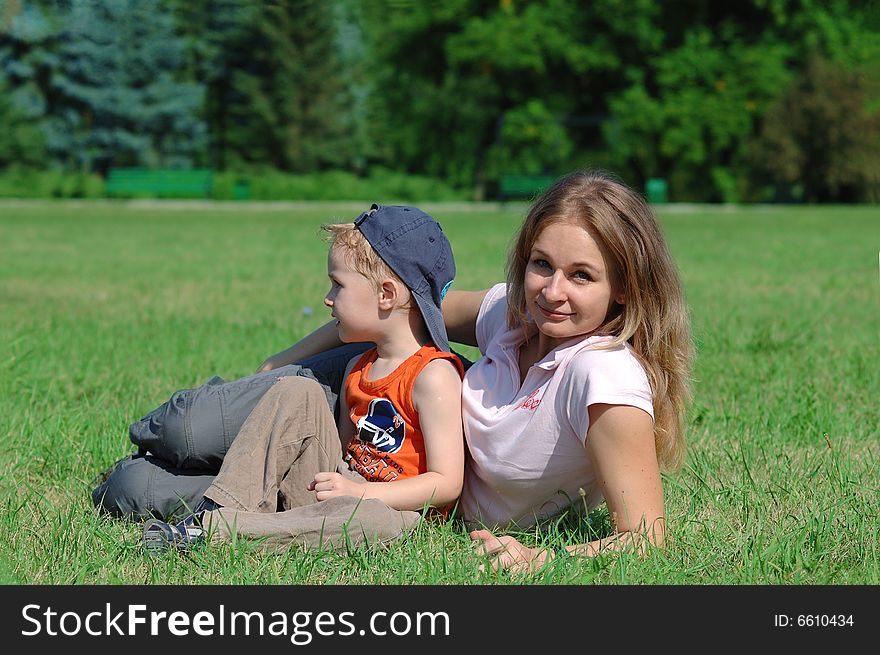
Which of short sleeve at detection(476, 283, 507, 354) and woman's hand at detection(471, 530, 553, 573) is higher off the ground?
short sleeve at detection(476, 283, 507, 354)

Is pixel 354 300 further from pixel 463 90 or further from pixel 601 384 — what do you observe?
pixel 463 90

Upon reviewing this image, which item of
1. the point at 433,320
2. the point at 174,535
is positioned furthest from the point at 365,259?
the point at 174,535

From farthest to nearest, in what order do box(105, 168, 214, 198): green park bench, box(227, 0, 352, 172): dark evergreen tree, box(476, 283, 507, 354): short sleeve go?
1. box(227, 0, 352, 172): dark evergreen tree
2. box(105, 168, 214, 198): green park bench
3. box(476, 283, 507, 354): short sleeve

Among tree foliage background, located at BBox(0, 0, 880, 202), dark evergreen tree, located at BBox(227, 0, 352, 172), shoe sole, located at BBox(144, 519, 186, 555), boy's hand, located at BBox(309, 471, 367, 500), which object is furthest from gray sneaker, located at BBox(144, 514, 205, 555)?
dark evergreen tree, located at BBox(227, 0, 352, 172)

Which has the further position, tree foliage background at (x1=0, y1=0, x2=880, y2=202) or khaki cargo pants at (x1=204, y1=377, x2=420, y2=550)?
tree foliage background at (x1=0, y1=0, x2=880, y2=202)

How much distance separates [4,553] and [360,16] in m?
43.6

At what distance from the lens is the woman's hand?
2.91 metres

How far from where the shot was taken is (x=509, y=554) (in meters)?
2.95

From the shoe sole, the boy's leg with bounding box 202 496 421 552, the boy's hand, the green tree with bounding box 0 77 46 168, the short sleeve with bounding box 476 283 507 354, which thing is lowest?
the shoe sole

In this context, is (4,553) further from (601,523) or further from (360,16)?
(360,16)

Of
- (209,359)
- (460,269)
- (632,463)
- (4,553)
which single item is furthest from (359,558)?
(460,269)

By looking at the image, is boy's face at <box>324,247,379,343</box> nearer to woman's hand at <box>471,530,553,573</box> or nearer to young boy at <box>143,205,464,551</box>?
young boy at <box>143,205,464,551</box>

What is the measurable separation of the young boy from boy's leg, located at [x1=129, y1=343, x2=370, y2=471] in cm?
14

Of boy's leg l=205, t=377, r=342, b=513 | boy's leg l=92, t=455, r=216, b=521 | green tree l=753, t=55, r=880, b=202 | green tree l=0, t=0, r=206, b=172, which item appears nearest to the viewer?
boy's leg l=205, t=377, r=342, b=513
